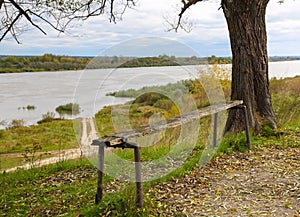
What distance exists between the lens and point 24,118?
902 inches

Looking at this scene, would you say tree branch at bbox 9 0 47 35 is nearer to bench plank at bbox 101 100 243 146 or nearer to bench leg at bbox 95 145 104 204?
bench plank at bbox 101 100 243 146

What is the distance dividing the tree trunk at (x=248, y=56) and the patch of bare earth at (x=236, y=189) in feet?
4.47

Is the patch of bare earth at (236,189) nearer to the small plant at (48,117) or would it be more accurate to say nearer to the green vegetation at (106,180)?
the green vegetation at (106,180)

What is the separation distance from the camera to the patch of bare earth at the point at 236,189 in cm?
347

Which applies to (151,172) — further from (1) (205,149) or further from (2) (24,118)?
(2) (24,118)

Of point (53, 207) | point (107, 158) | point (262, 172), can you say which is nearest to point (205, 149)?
point (262, 172)

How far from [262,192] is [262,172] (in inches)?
30.2

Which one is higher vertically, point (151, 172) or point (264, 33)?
point (264, 33)

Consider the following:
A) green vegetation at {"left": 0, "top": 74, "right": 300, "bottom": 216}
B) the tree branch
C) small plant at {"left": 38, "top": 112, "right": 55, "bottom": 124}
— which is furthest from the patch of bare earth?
small plant at {"left": 38, "top": 112, "right": 55, "bottom": 124}

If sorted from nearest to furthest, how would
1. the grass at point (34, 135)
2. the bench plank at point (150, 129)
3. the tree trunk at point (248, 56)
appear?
the bench plank at point (150, 129)
the tree trunk at point (248, 56)
the grass at point (34, 135)

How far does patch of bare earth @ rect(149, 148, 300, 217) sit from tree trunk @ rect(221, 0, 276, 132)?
1.36 meters

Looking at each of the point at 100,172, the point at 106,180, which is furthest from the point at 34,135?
the point at 100,172

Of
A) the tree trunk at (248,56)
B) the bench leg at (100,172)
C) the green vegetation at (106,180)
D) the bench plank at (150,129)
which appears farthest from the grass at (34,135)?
the bench leg at (100,172)

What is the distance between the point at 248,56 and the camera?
6.50 m
